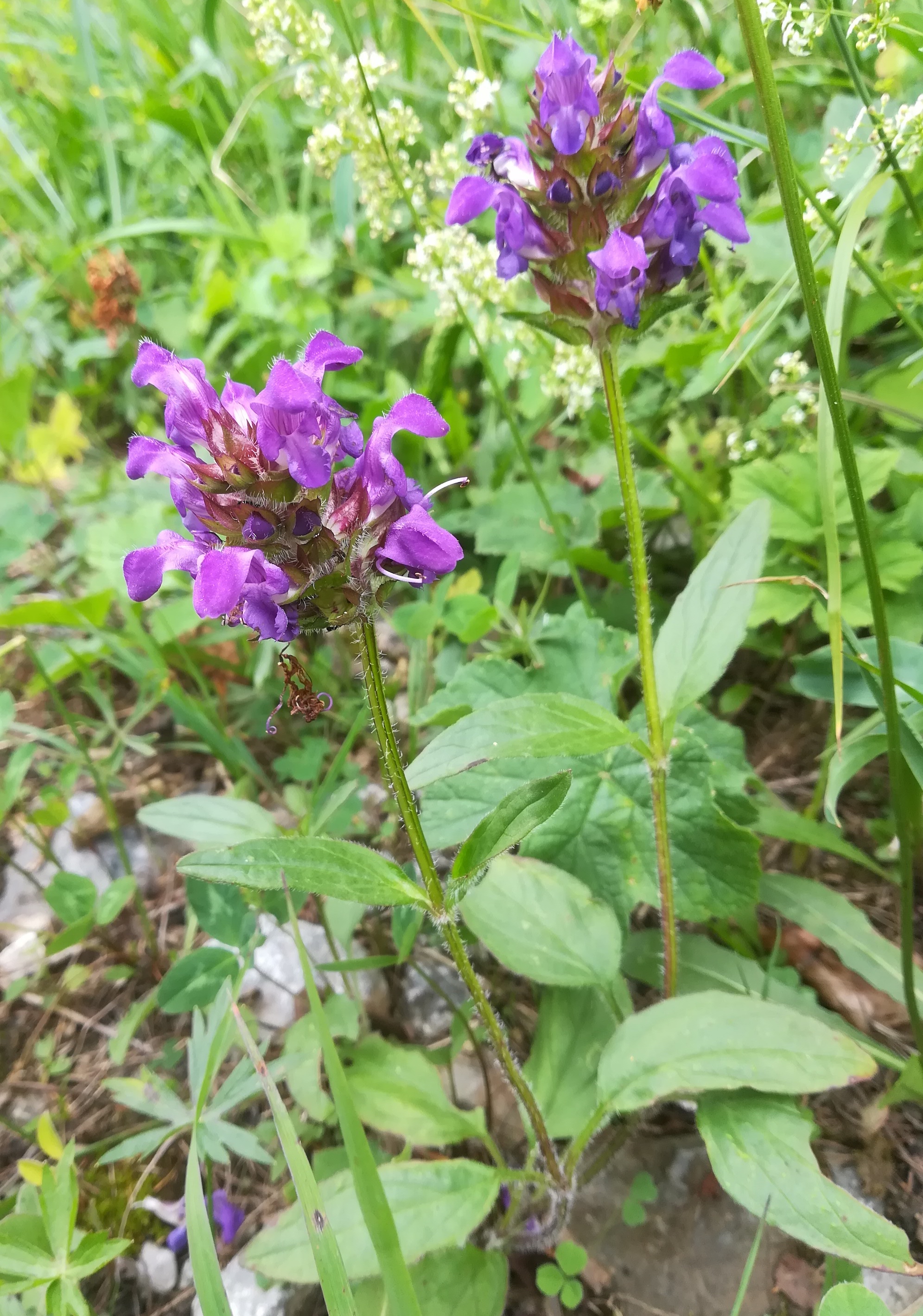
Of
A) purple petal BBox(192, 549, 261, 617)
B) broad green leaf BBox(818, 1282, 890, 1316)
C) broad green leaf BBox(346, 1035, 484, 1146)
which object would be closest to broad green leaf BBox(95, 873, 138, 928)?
broad green leaf BBox(346, 1035, 484, 1146)

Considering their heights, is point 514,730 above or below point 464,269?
below

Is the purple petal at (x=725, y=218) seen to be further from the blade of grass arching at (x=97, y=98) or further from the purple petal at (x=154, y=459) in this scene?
the blade of grass arching at (x=97, y=98)

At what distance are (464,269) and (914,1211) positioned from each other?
2.49 meters

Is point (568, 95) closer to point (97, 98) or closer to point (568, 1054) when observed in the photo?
point (568, 1054)

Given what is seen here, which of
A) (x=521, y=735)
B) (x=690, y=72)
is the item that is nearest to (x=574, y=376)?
(x=690, y=72)

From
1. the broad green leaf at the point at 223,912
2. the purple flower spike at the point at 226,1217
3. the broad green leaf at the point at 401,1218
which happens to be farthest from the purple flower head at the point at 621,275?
the purple flower spike at the point at 226,1217

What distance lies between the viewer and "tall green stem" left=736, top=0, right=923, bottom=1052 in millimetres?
1056

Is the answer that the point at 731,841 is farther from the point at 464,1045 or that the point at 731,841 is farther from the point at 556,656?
A: the point at 464,1045

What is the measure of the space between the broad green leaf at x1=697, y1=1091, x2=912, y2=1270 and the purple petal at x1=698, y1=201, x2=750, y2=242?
1609 millimetres

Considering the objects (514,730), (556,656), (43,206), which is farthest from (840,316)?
(43,206)

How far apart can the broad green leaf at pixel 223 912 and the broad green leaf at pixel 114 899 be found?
1.23 ft

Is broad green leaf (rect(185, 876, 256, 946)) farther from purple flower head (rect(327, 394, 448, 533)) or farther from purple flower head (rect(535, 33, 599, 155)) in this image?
purple flower head (rect(535, 33, 599, 155))

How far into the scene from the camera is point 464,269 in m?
2.26

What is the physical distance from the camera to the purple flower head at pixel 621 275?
4.46ft
